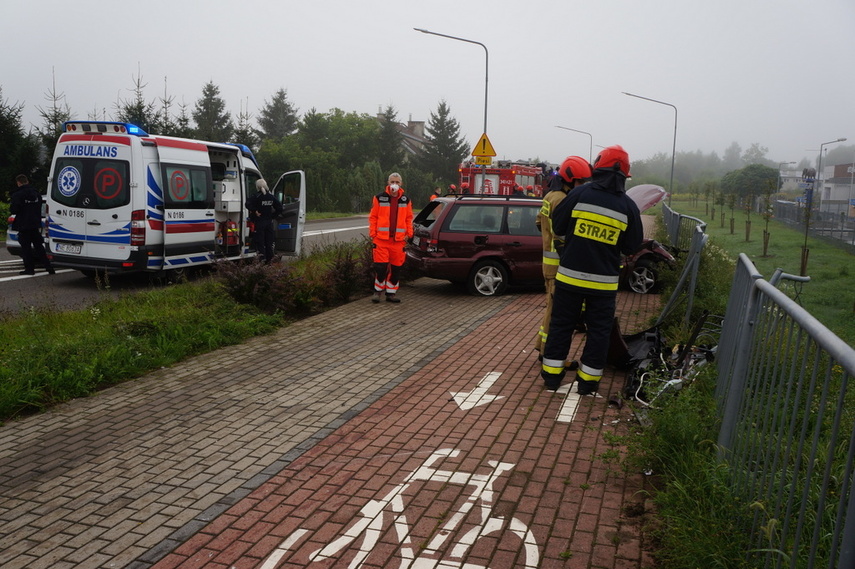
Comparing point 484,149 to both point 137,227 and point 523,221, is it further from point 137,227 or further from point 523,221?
point 137,227

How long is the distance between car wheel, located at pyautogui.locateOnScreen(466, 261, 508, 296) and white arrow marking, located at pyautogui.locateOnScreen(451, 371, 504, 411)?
550 cm

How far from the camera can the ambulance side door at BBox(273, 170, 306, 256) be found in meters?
16.7

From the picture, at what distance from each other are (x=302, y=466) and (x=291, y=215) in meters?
12.3

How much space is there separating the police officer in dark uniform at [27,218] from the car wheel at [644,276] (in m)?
11.2

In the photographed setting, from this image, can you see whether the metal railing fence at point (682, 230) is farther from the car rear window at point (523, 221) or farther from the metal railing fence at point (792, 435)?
the metal railing fence at point (792, 435)

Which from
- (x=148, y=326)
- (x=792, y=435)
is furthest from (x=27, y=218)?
(x=792, y=435)

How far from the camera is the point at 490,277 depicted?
12445 millimetres

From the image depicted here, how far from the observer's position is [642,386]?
20.1 feet

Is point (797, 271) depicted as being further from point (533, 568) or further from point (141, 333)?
point (533, 568)

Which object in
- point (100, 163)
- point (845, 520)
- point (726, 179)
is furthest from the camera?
point (726, 179)

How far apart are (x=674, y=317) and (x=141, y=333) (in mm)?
6059

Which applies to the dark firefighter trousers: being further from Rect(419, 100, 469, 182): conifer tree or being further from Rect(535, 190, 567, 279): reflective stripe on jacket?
Rect(419, 100, 469, 182): conifer tree

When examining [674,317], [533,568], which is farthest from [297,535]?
[674,317]

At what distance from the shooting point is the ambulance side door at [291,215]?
16.7 m
